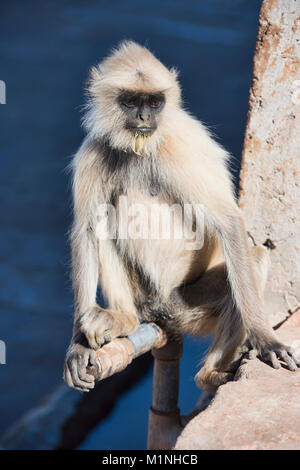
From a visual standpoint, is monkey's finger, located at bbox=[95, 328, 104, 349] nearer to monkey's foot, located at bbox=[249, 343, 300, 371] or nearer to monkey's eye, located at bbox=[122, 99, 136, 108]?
monkey's foot, located at bbox=[249, 343, 300, 371]

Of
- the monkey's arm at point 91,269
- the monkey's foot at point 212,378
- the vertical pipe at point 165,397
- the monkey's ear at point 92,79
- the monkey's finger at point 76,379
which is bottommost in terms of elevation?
the vertical pipe at point 165,397

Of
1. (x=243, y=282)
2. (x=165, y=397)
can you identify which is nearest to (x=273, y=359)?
(x=243, y=282)

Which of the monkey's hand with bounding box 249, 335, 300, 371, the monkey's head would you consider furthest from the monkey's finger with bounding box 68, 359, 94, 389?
the monkey's head

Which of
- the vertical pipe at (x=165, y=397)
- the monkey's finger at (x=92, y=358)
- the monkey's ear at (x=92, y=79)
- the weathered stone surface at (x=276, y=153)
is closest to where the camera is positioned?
the monkey's finger at (x=92, y=358)

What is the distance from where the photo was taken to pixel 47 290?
6375 millimetres

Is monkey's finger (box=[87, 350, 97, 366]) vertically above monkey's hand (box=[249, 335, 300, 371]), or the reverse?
monkey's hand (box=[249, 335, 300, 371])

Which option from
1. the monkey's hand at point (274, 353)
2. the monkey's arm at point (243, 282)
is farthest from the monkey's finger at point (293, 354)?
the monkey's arm at point (243, 282)

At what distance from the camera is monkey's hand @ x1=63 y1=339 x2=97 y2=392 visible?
101 inches

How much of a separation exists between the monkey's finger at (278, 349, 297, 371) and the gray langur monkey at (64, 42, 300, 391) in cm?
2

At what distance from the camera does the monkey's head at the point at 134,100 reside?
106 inches

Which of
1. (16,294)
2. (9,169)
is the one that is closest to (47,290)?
(16,294)

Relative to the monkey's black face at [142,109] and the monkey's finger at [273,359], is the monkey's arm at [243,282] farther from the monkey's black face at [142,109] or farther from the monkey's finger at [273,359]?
the monkey's black face at [142,109]

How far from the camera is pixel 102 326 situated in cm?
272


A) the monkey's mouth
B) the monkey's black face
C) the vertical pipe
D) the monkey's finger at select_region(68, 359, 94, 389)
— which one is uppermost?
the monkey's black face
